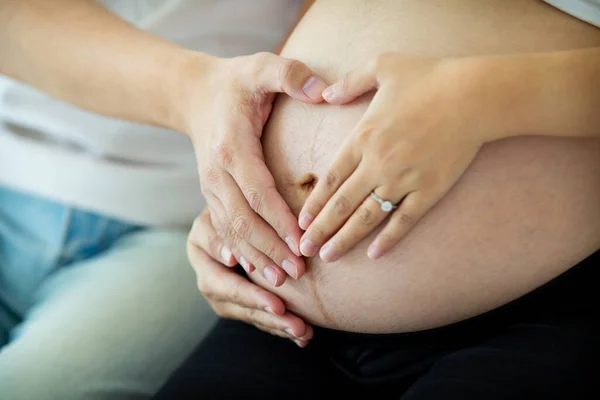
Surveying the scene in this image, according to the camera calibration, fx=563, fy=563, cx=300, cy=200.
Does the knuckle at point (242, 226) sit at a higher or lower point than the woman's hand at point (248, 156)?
lower

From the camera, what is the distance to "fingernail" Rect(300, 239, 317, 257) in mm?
727

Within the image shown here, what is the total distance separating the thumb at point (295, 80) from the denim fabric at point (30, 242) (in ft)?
1.96

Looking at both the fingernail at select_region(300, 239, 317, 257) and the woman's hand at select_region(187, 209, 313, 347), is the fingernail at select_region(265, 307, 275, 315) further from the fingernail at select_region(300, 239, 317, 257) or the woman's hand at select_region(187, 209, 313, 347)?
the fingernail at select_region(300, 239, 317, 257)

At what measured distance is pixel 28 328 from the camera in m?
1.05

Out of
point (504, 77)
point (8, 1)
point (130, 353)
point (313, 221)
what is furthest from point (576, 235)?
point (8, 1)

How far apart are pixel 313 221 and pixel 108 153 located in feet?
1.95

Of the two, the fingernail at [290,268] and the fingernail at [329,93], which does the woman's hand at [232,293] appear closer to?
the fingernail at [290,268]

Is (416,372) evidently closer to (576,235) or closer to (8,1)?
(576,235)

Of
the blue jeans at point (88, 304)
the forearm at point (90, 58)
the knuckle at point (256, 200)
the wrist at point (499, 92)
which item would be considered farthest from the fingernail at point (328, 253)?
the blue jeans at point (88, 304)

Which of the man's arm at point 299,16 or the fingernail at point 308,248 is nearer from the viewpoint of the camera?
the fingernail at point 308,248

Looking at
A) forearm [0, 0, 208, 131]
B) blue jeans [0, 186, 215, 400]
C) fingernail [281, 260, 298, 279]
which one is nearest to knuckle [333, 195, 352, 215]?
fingernail [281, 260, 298, 279]

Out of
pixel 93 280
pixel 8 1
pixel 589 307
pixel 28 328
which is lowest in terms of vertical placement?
pixel 28 328

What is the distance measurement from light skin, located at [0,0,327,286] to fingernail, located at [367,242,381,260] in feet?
0.34

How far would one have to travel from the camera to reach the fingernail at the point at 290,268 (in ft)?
2.48
